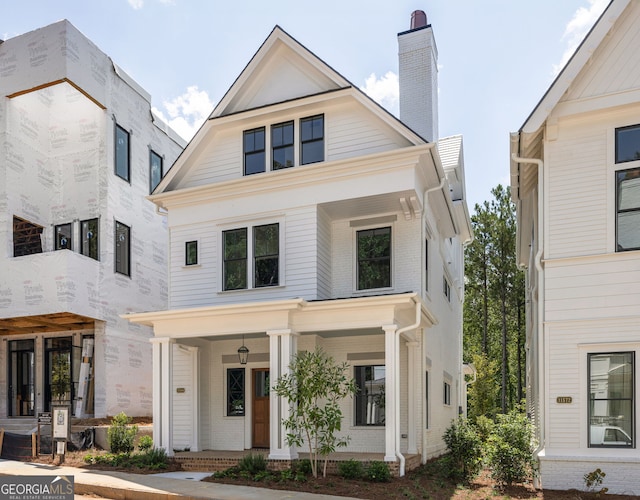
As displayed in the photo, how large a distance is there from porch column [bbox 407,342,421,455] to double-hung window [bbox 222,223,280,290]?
12.4ft

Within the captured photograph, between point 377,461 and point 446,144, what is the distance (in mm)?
13239

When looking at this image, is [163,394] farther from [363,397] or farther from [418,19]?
[418,19]

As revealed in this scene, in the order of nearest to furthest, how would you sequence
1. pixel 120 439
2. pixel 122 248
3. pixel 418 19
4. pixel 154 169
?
pixel 120 439, pixel 418 19, pixel 122 248, pixel 154 169

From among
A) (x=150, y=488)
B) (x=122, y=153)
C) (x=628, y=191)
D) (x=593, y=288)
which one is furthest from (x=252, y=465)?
(x=122, y=153)

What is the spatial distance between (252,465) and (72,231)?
38.0 feet

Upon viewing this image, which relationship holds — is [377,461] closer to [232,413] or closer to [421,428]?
[421,428]

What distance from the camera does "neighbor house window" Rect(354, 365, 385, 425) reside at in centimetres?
1491

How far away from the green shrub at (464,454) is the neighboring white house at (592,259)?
2128mm

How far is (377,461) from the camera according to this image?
12461 mm

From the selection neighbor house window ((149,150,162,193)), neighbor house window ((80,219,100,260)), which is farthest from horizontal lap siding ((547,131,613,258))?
neighbor house window ((149,150,162,193))

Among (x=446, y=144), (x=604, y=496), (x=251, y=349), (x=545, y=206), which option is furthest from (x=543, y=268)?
(x=446, y=144)

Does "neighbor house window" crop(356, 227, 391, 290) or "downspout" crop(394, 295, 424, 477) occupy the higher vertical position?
"neighbor house window" crop(356, 227, 391, 290)

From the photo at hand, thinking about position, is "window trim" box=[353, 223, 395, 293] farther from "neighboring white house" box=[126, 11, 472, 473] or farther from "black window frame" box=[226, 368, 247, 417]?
"black window frame" box=[226, 368, 247, 417]

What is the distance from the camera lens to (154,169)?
22844mm
